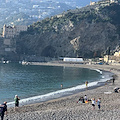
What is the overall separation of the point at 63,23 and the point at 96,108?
102594 millimetres

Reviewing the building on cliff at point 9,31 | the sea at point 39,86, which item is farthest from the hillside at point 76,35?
the sea at point 39,86

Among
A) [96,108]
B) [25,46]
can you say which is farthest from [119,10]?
[96,108]

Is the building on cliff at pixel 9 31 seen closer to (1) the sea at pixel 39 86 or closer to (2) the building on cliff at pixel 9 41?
(2) the building on cliff at pixel 9 41

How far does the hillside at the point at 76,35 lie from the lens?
111750 mm

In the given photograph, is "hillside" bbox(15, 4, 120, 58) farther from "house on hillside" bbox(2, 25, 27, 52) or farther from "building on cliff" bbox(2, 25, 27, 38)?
"building on cliff" bbox(2, 25, 27, 38)

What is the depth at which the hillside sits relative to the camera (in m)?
112

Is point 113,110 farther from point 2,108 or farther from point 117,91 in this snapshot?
point 117,91

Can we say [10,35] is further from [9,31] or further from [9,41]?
[9,41]

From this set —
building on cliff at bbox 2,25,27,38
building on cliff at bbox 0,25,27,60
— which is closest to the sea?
building on cliff at bbox 0,25,27,60

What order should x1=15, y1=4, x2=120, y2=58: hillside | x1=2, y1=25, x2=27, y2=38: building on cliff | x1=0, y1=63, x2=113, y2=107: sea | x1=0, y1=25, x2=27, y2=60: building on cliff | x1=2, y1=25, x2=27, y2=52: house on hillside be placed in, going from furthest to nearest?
x1=2, y1=25, x2=27, y2=38: building on cliff → x1=2, y1=25, x2=27, y2=52: house on hillside → x1=0, y1=25, x2=27, y2=60: building on cliff → x1=15, y1=4, x2=120, y2=58: hillside → x1=0, y1=63, x2=113, y2=107: sea

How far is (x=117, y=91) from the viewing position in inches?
1324

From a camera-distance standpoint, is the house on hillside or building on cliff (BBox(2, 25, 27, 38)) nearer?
the house on hillside

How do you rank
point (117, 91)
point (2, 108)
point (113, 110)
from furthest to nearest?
1. point (117, 91)
2. point (113, 110)
3. point (2, 108)

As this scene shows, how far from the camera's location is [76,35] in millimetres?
115312
